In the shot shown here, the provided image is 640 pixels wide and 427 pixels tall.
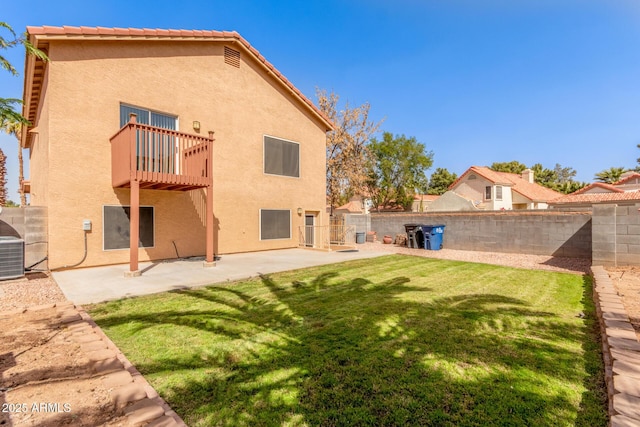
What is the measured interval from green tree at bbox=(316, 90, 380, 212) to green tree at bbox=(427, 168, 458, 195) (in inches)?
1144

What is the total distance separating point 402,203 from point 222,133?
26421mm

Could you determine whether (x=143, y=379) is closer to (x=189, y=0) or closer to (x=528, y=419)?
(x=528, y=419)

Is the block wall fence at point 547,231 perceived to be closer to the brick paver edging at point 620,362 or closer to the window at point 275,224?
the brick paver edging at point 620,362

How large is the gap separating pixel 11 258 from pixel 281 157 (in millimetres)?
9786

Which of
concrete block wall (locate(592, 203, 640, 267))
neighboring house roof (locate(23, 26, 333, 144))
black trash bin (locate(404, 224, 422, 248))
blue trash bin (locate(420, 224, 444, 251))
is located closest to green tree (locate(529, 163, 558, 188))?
blue trash bin (locate(420, 224, 444, 251))

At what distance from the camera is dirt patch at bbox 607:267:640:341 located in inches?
177

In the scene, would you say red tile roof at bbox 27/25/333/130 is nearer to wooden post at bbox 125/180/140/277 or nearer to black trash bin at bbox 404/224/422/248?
wooden post at bbox 125/180/140/277

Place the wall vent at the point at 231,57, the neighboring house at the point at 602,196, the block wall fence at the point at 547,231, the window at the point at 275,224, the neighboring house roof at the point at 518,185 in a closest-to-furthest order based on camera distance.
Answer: the block wall fence at the point at 547,231 → the wall vent at the point at 231,57 → the window at the point at 275,224 → the neighboring house at the point at 602,196 → the neighboring house roof at the point at 518,185

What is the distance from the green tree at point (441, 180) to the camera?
2073 inches

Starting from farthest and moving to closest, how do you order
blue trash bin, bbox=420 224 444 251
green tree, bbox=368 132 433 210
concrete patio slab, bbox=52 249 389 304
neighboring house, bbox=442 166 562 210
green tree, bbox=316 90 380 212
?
1. green tree, bbox=368 132 433 210
2. neighboring house, bbox=442 166 562 210
3. green tree, bbox=316 90 380 212
4. blue trash bin, bbox=420 224 444 251
5. concrete patio slab, bbox=52 249 389 304

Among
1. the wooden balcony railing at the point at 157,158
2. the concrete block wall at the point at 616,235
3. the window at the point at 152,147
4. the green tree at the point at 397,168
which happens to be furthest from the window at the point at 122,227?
the green tree at the point at 397,168

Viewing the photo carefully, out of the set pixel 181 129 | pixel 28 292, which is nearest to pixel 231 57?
pixel 181 129

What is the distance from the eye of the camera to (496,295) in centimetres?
617

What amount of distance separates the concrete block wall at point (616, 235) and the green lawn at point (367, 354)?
3.49m
